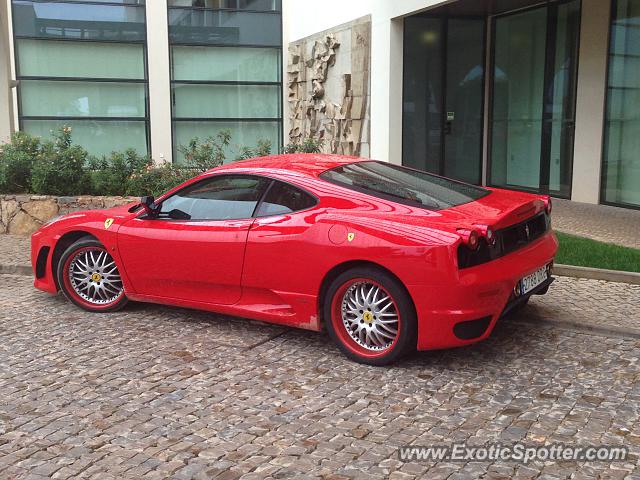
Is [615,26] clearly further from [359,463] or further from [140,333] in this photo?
[359,463]

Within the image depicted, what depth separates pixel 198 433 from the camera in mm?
3926

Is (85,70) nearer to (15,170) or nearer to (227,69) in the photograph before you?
(227,69)

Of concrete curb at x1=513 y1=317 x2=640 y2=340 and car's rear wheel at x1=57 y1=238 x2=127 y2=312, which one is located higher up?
car's rear wheel at x1=57 y1=238 x2=127 y2=312

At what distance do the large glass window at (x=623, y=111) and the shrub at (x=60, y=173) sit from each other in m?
8.72

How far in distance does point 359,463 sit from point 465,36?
43.9 ft

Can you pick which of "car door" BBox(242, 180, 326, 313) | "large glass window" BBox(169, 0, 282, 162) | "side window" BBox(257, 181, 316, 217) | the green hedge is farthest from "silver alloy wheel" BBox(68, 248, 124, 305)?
"large glass window" BBox(169, 0, 282, 162)

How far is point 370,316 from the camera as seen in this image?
4914 millimetres

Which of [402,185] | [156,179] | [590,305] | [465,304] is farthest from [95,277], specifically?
[156,179]

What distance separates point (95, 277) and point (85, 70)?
553 inches

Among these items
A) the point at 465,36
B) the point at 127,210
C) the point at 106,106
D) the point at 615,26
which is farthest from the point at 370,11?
the point at 127,210

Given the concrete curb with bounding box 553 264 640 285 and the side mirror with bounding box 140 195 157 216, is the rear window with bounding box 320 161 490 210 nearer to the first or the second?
the side mirror with bounding box 140 195 157 216

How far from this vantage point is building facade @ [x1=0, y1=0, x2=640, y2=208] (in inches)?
494

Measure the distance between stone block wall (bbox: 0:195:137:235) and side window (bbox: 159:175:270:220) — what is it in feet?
14.9

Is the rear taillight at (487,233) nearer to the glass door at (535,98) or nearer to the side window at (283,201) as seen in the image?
the side window at (283,201)
